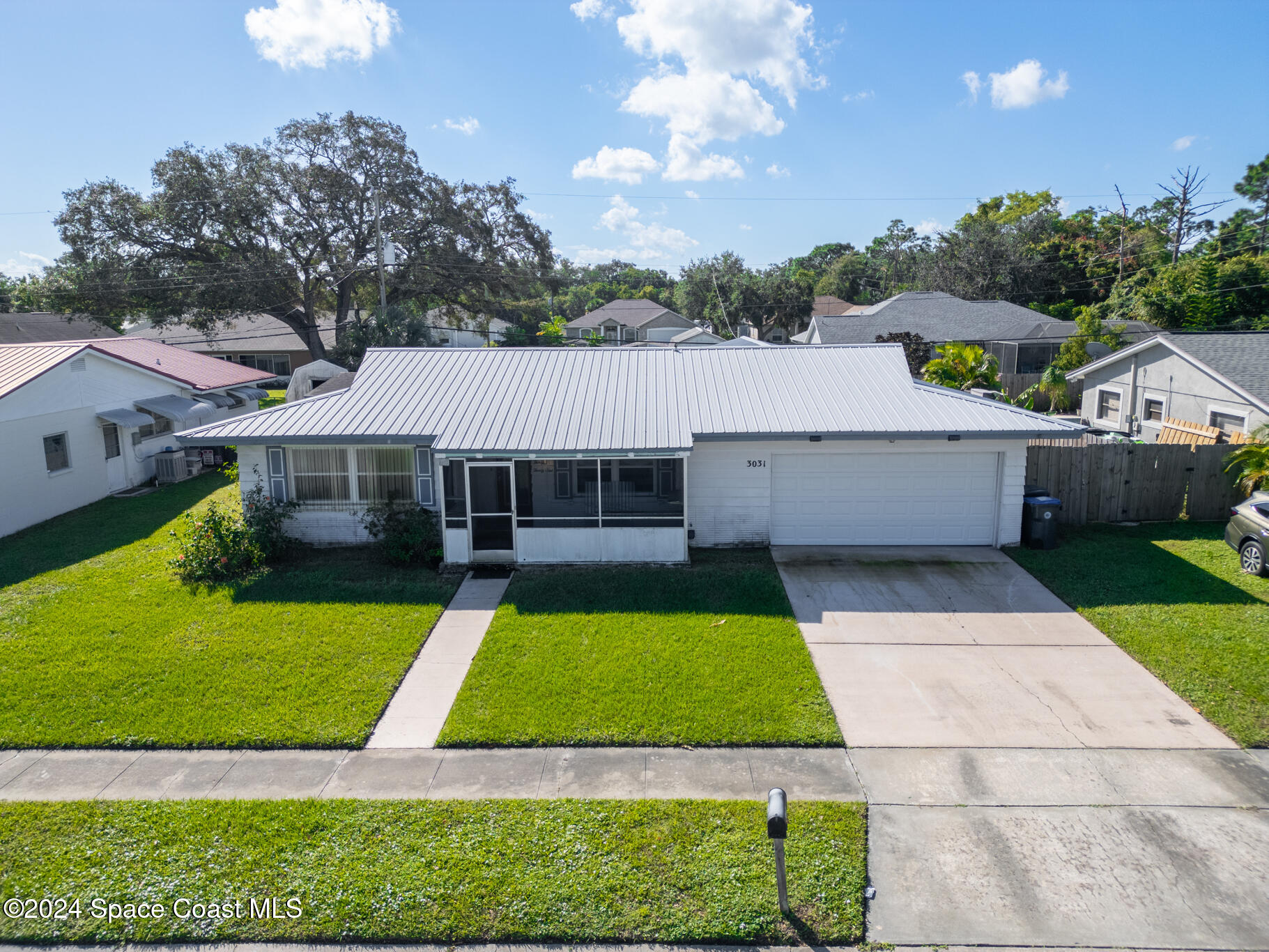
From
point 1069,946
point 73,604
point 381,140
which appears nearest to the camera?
point 1069,946

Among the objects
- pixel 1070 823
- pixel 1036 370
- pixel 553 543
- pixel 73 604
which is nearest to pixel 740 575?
pixel 553 543

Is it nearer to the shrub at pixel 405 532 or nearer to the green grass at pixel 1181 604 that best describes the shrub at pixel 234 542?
the shrub at pixel 405 532

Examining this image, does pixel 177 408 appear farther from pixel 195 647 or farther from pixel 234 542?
pixel 195 647

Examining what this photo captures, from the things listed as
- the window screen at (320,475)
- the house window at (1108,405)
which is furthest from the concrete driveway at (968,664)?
the house window at (1108,405)

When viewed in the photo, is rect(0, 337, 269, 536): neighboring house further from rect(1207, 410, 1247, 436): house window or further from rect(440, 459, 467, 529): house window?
rect(1207, 410, 1247, 436): house window

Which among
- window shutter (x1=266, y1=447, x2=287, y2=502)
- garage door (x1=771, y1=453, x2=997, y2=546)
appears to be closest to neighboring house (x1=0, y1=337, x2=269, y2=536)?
window shutter (x1=266, y1=447, x2=287, y2=502)

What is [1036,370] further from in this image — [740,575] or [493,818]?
[493,818]

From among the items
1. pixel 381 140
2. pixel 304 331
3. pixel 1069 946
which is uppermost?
pixel 381 140
